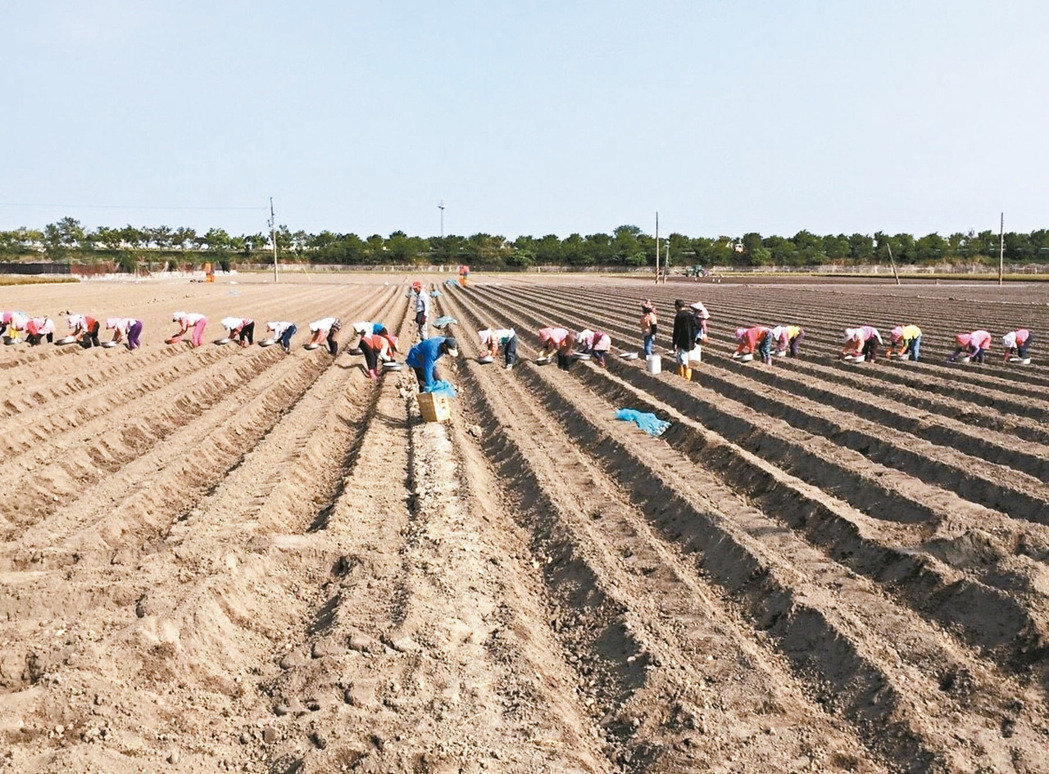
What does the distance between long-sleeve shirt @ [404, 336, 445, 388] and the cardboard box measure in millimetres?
532

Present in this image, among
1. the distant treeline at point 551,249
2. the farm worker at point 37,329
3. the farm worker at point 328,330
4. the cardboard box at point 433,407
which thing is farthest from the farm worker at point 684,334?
the distant treeline at point 551,249

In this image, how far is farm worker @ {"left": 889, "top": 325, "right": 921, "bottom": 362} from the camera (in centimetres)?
1588

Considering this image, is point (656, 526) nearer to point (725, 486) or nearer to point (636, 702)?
point (725, 486)

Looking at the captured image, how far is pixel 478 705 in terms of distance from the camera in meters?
4.41

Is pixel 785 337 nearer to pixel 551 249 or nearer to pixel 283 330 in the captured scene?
pixel 283 330

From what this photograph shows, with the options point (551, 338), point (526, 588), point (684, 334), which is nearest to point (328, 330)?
point (551, 338)

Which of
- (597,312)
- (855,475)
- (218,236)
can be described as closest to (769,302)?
(597,312)

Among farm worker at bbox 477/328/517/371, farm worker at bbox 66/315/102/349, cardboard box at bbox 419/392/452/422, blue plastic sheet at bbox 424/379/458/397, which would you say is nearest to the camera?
cardboard box at bbox 419/392/452/422

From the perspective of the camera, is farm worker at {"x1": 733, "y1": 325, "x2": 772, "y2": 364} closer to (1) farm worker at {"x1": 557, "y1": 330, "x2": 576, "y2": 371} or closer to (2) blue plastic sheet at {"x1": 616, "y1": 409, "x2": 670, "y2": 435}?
(1) farm worker at {"x1": 557, "y1": 330, "x2": 576, "y2": 371}

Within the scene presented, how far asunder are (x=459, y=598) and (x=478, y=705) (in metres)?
1.33

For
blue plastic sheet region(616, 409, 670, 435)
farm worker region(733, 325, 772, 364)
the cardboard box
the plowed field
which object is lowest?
the plowed field

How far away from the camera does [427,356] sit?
11531 mm

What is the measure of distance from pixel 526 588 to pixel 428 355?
5841 mm

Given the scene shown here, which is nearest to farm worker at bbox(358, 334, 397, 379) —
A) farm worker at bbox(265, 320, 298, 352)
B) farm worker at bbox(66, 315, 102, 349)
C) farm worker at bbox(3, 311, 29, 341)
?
farm worker at bbox(265, 320, 298, 352)
